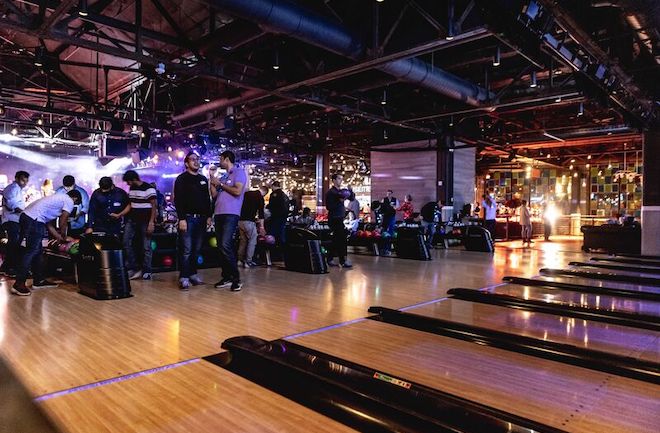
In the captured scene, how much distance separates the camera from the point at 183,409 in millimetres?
2271

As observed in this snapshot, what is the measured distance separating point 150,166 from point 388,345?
1782 centimetres

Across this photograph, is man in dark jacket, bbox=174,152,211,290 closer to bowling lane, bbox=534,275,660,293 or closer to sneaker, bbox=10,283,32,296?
sneaker, bbox=10,283,32,296

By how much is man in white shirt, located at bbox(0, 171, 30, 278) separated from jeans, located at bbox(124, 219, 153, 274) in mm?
1402

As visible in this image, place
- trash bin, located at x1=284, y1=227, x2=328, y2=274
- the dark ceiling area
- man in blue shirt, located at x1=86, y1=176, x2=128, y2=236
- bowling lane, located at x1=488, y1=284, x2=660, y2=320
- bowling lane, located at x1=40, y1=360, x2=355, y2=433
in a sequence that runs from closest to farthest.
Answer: bowling lane, located at x1=40, y1=360, x2=355, y2=433 → bowling lane, located at x1=488, y1=284, x2=660, y2=320 → the dark ceiling area → man in blue shirt, located at x1=86, y1=176, x2=128, y2=236 → trash bin, located at x1=284, y1=227, x2=328, y2=274

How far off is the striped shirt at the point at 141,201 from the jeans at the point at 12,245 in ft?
4.76

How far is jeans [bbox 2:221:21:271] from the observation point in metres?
6.10

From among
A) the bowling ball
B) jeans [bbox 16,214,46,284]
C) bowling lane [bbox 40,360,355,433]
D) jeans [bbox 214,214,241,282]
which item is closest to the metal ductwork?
jeans [bbox 214,214,241,282]

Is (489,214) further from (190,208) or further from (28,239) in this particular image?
(28,239)

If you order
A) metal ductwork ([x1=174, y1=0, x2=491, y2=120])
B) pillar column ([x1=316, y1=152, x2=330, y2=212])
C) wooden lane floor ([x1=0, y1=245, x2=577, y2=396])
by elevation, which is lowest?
wooden lane floor ([x1=0, y1=245, x2=577, y2=396])

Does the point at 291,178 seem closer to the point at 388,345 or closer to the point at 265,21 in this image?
the point at 265,21

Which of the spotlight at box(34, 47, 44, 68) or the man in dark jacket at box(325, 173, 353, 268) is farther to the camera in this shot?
the spotlight at box(34, 47, 44, 68)

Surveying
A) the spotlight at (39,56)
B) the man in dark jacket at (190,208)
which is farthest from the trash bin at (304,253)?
the spotlight at (39,56)

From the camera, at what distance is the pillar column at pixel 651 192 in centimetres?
1120

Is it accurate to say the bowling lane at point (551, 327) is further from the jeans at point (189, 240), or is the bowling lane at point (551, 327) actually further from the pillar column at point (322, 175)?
the pillar column at point (322, 175)
